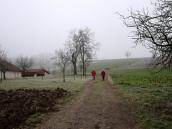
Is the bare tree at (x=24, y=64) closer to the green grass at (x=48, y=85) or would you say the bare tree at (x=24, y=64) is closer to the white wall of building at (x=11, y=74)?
the white wall of building at (x=11, y=74)

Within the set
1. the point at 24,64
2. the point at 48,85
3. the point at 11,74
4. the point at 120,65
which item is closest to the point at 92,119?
the point at 48,85

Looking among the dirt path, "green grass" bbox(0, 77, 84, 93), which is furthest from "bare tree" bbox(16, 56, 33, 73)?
the dirt path

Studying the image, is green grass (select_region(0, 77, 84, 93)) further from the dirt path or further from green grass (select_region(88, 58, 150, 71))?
green grass (select_region(88, 58, 150, 71))

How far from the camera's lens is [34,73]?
3061 inches

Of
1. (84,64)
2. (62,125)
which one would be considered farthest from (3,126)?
(84,64)

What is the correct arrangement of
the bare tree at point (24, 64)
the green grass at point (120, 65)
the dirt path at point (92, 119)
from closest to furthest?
the dirt path at point (92, 119) → the bare tree at point (24, 64) → the green grass at point (120, 65)

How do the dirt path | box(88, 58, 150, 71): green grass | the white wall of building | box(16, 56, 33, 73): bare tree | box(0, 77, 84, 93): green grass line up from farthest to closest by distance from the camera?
1. box(88, 58, 150, 71): green grass
2. box(16, 56, 33, 73): bare tree
3. the white wall of building
4. box(0, 77, 84, 93): green grass
5. the dirt path

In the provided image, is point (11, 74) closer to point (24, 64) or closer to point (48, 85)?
point (24, 64)

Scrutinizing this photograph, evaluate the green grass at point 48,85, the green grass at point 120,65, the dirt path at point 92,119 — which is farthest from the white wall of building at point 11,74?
the dirt path at point 92,119

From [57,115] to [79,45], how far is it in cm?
5113

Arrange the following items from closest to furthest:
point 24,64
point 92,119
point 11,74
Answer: point 92,119
point 11,74
point 24,64

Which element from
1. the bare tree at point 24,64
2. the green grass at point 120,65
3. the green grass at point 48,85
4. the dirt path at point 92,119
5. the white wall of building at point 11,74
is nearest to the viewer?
the dirt path at point 92,119

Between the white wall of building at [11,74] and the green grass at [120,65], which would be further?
the green grass at [120,65]

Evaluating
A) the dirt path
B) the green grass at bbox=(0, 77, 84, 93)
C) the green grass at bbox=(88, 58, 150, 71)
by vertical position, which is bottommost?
the dirt path
